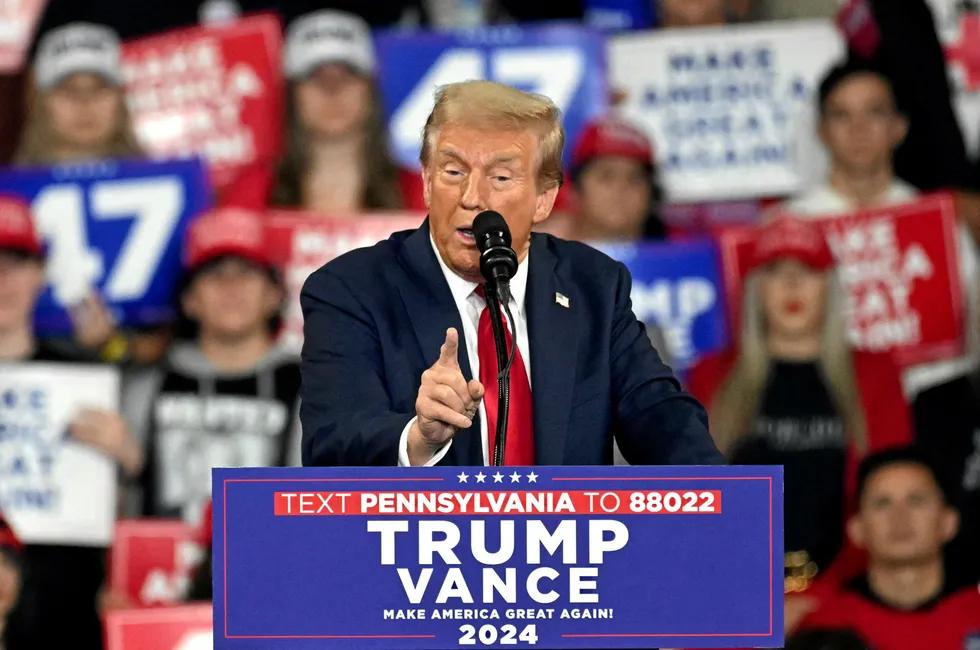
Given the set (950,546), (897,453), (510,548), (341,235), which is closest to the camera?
(510,548)

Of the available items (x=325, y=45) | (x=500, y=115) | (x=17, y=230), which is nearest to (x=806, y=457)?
(x=325, y=45)

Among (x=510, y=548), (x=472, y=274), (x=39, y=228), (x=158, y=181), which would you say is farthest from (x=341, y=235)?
(x=510, y=548)

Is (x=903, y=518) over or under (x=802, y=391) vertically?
under

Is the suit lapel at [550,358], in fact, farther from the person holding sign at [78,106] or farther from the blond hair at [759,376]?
the person holding sign at [78,106]

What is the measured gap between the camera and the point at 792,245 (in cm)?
566

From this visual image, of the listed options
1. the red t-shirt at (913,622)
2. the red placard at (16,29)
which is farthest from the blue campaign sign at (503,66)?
the red t-shirt at (913,622)

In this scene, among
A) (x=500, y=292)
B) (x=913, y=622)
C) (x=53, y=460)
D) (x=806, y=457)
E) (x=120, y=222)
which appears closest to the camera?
(x=500, y=292)

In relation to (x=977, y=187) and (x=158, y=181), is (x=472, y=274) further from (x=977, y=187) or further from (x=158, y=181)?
(x=977, y=187)

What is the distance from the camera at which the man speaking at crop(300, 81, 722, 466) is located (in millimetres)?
2574

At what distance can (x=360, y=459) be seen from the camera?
2420mm

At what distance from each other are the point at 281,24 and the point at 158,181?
947 mm

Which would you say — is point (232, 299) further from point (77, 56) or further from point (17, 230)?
point (77, 56)

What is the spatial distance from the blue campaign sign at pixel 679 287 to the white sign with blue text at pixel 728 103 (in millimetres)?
442

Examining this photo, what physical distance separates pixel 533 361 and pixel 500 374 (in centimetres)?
27
